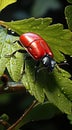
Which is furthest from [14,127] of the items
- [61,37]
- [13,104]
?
[13,104]

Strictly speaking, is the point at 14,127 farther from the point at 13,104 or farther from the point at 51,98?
the point at 13,104

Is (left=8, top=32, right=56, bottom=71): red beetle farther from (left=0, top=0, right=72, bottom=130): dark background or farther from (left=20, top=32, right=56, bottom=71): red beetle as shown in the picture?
(left=0, top=0, right=72, bottom=130): dark background

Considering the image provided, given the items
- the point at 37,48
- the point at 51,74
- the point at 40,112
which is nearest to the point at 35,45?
the point at 37,48

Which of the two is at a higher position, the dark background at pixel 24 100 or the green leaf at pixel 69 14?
the green leaf at pixel 69 14

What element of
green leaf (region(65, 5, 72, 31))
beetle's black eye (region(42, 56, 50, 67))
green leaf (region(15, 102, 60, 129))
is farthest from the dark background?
green leaf (region(65, 5, 72, 31))

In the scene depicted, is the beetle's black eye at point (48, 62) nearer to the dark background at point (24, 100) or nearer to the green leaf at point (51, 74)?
the green leaf at point (51, 74)

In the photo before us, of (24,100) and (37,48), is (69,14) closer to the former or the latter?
(37,48)

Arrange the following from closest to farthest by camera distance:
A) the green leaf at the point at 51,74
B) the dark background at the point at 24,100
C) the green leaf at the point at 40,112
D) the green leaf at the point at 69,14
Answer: the green leaf at the point at 51,74
the green leaf at the point at 69,14
the green leaf at the point at 40,112
the dark background at the point at 24,100

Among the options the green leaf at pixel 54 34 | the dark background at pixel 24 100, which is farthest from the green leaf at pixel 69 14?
the dark background at pixel 24 100
